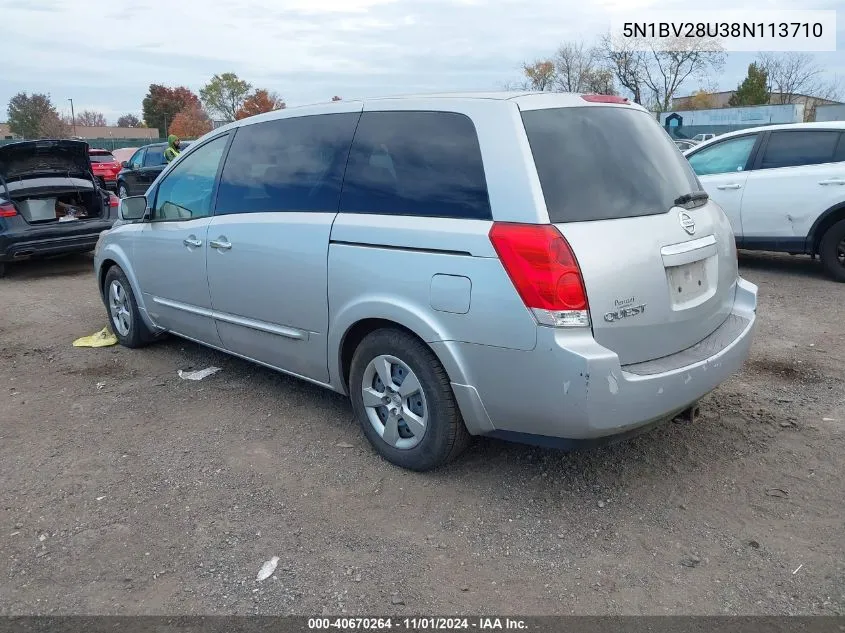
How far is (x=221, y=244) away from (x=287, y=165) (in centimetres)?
68

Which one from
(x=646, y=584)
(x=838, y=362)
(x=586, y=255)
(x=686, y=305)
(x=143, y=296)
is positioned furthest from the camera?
(x=143, y=296)

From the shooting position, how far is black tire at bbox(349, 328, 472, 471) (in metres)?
3.28

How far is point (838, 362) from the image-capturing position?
5.05 m

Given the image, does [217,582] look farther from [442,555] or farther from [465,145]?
[465,145]

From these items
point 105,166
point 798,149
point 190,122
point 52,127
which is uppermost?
point 190,122

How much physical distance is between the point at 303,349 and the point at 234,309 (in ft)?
2.20

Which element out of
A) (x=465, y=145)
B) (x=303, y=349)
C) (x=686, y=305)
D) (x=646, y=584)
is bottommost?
(x=646, y=584)

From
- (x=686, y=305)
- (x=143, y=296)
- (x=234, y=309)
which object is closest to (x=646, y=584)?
(x=686, y=305)

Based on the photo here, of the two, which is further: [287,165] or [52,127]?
[52,127]

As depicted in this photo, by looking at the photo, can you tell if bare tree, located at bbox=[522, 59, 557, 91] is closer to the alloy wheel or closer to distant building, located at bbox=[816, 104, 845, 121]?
distant building, located at bbox=[816, 104, 845, 121]

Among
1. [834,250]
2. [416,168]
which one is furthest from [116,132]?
[416,168]

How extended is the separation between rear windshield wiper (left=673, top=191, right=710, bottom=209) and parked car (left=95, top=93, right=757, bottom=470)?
0.5 inches

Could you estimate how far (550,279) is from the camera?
2855mm

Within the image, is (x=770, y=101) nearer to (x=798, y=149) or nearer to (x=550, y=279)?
(x=798, y=149)
